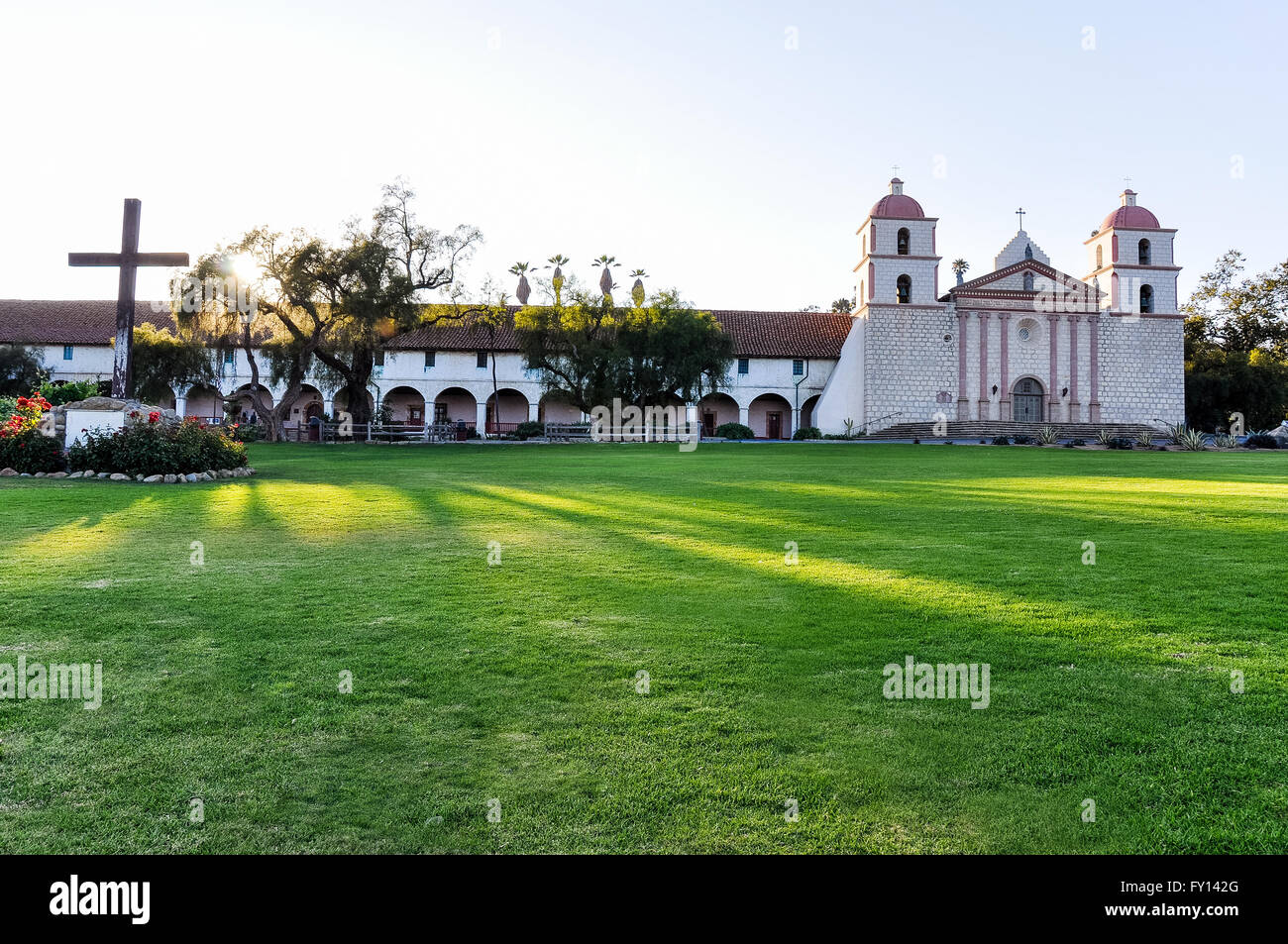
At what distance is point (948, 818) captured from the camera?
2814 millimetres

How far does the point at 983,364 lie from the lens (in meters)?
51.0

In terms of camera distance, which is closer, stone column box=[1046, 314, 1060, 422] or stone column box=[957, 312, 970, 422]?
stone column box=[957, 312, 970, 422]

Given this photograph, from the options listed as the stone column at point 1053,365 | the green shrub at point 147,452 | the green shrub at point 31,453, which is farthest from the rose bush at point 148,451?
the stone column at point 1053,365

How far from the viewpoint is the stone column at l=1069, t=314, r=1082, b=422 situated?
168 ft

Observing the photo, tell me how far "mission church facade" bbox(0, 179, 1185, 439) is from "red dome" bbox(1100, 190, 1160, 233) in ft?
0.28

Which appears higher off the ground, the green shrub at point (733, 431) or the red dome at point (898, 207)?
the red dome at point (898, 207)

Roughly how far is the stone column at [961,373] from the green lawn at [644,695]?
43.5 m

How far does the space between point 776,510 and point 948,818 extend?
28.9 feet

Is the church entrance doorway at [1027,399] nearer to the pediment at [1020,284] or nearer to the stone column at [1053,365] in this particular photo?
the stone column at [1053,365]

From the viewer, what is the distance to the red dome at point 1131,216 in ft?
170

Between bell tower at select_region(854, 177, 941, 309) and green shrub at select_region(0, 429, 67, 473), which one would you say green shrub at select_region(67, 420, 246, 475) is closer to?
green shrub at select_region(0, 429, 67, 473)

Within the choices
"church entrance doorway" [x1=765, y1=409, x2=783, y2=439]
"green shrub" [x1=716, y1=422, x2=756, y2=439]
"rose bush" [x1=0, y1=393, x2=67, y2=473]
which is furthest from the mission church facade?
"rose bush" [x1=0, y1=393, x2=67, y2=473]
